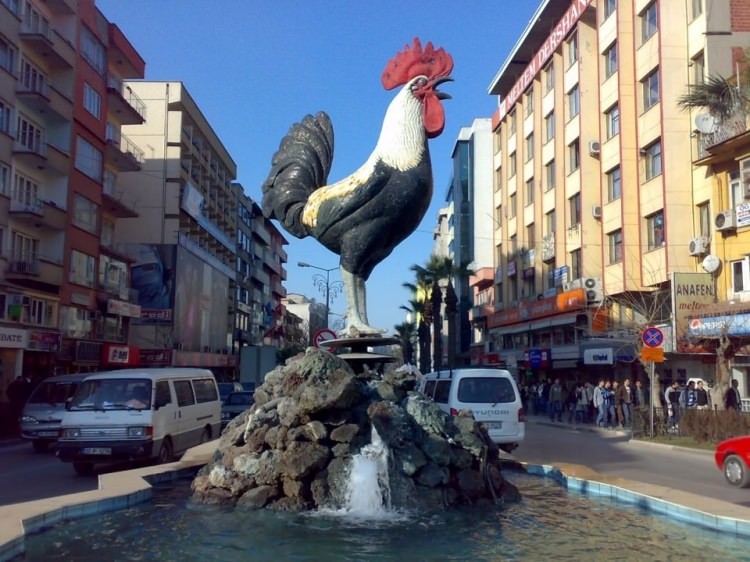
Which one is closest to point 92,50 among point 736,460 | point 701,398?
point 701,398

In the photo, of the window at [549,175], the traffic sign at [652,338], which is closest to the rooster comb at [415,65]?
the traffic sign at [652,338]

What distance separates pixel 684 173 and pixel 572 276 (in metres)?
11.1

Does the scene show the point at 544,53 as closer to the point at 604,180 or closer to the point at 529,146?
the point at 529,146

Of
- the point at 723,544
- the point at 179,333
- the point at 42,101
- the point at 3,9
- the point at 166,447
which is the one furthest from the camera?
the point at 179,333

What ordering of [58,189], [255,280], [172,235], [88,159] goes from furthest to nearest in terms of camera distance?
[255,280] → [172,235] → [88,159] → [58,189]

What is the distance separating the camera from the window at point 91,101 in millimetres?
35250

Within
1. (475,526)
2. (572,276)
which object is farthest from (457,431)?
(572,276)

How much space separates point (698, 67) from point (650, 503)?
26.0 metres

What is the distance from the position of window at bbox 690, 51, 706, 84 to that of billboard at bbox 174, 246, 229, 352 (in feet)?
109

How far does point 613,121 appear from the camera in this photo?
3512 cm

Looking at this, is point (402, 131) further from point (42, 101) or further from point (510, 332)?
point (510, 332)

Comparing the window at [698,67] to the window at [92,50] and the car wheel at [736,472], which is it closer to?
the car wheel at [736,472]

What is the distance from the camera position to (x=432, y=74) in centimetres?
873

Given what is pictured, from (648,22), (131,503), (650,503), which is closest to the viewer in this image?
(131,503)
